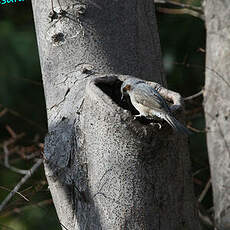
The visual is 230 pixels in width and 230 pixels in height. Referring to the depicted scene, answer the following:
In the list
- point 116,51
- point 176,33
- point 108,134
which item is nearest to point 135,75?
point 116,51

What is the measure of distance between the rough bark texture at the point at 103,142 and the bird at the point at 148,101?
0.11 ft

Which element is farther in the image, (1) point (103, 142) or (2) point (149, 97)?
(2) point (149, 97)

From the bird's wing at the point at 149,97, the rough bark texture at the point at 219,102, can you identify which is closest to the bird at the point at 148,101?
the bird's wing at the point at 149,97

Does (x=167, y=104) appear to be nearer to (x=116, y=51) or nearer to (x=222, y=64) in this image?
(x=116, y=51)

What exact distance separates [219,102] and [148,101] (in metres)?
0.75

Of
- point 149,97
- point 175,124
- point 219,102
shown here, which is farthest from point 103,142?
point 219,102

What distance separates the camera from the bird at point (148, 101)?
1.47 meters

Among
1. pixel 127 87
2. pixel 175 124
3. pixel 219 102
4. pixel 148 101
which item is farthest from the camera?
pixel 219 102

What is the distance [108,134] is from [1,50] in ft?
10.1

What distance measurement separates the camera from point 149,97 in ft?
5.61

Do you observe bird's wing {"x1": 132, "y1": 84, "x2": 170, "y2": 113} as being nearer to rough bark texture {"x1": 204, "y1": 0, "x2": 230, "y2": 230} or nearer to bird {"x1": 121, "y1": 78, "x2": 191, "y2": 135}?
bird {"x1": 121, "y1": 78, "x2": 191, "y2": 135}

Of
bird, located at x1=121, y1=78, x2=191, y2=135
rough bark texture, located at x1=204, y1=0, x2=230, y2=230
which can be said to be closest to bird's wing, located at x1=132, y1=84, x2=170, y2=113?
bird, located at x1=121, y1=78, x2=191, y2=135

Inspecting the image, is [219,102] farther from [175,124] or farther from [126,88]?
[175,124]

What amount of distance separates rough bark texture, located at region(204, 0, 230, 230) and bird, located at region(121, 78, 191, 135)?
0.69 metres
